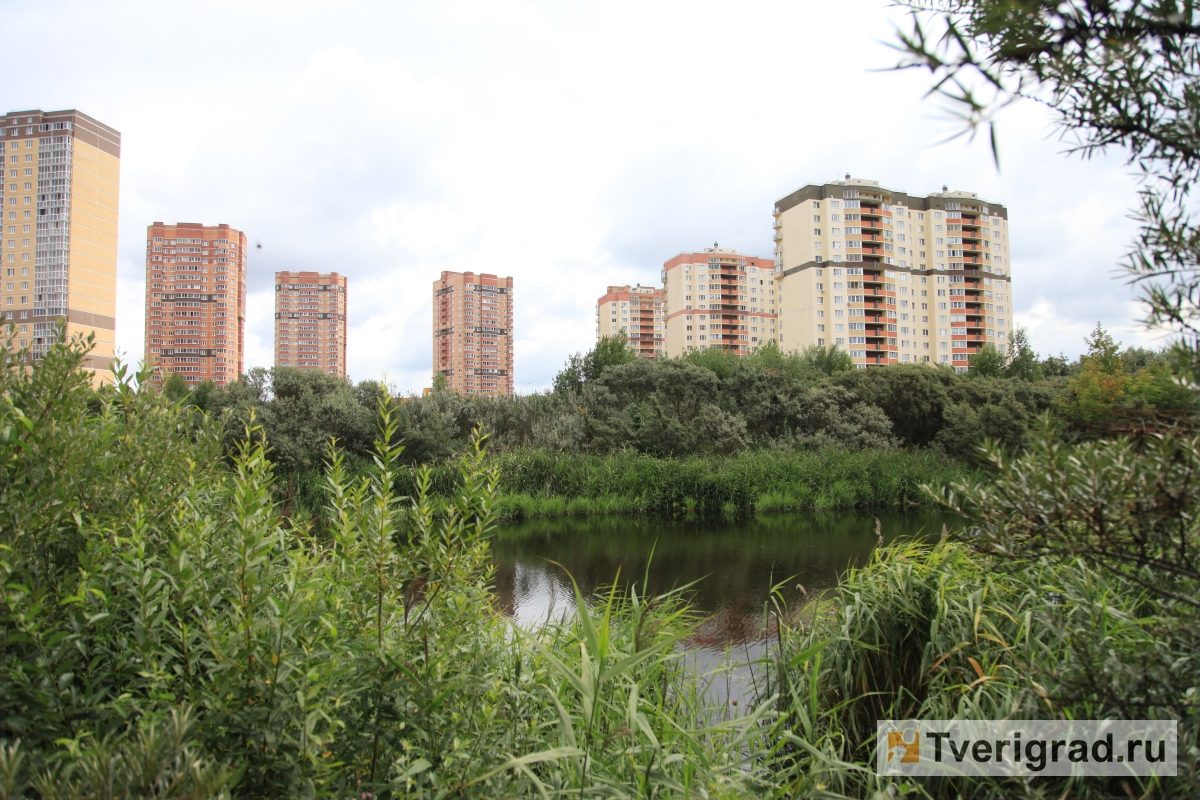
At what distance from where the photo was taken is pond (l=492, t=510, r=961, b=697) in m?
6.17

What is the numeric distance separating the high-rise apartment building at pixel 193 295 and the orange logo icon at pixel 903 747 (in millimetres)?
48818

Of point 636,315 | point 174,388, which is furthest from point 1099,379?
point 636,315

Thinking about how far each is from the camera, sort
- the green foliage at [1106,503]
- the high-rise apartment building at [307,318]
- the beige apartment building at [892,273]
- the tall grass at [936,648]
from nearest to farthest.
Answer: the green foliage at [1106,503] < the tall grass at [936,648] < the beige apartment building at [892,273] < the high-rise apartment building at [307,318]

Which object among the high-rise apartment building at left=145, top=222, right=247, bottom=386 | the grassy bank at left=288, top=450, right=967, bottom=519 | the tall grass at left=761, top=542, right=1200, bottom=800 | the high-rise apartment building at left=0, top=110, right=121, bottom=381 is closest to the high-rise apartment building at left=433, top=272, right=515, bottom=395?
the high-rise apartment building at left=145, top=222, right=247, bottom=386

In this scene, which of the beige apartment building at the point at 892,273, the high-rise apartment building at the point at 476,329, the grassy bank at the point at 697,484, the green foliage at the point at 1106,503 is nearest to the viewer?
the green foliage at the point at 1106,503

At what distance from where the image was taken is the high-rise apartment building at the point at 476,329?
204 feet

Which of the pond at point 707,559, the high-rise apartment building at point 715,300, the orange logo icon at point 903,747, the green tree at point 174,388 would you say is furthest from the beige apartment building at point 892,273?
the orange logo icon at point 903,747

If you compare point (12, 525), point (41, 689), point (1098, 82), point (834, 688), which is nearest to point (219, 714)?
point (41, 689)

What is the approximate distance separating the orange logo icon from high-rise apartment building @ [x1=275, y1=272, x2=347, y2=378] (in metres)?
57.6

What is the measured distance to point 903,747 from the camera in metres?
2.32

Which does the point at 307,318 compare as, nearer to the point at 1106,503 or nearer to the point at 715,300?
the point at 715,300

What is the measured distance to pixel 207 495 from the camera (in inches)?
109

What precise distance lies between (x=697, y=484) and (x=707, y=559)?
5008 mm

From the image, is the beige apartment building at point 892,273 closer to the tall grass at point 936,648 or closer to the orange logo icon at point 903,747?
the tall grass at point 936,648
